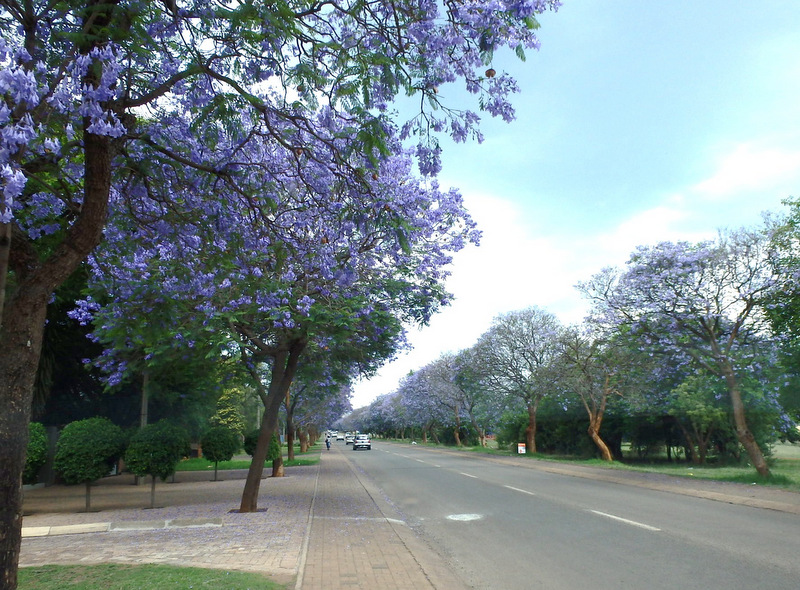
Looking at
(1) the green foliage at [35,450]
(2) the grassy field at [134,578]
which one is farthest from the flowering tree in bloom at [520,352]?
(2) the grassy field at [134,578]

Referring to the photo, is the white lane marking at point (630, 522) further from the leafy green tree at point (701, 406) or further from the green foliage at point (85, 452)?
the leafy green tree at point (701, 406)

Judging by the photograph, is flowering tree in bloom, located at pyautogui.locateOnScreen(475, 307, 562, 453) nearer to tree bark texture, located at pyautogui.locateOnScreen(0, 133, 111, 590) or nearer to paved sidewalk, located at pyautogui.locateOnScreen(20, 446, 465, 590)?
paved sidewalk, located at pyautogui.locateOnScreen(20, 446, 465, 590)

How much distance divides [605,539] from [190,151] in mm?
8323

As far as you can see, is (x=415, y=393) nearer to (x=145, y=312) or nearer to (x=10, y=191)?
(x=145, y=312)

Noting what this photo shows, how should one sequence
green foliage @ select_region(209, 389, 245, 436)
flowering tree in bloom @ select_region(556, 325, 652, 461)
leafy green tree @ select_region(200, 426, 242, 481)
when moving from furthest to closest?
green foliage @ select_region(209, 389, 245, 436) → flowering tree in bloom @ select_region(556, 325, 652, 461) → leafy green tree @ select_region(200, 426, 242, 481)

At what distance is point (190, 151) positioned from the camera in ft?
26.6

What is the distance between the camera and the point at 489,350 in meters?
37.3

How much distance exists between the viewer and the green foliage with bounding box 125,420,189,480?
48.3ft

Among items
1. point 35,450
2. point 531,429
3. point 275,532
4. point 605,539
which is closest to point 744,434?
point 605,539

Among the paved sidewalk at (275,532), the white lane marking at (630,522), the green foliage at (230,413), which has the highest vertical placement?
the green foliage at (230,413)

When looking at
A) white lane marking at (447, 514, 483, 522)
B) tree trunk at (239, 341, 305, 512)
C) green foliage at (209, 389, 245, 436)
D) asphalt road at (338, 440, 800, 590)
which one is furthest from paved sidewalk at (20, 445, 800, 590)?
green foliage at (209, 389, 245, 436)

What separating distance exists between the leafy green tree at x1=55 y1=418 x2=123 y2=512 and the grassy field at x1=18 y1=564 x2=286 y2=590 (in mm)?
7531

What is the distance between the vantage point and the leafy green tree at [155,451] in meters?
14.7

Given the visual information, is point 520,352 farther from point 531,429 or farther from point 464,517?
point 464,517
